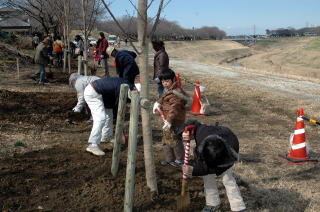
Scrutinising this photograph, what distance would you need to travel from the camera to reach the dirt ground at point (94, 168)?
3541 mm

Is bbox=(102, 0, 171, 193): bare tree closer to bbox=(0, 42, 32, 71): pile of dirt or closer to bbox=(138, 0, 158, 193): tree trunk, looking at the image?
bbox=(138, 0, 158, 193): tree trunk

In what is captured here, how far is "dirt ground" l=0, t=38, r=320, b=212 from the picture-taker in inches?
139

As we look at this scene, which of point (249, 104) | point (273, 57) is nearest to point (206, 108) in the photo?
point (249, 104)

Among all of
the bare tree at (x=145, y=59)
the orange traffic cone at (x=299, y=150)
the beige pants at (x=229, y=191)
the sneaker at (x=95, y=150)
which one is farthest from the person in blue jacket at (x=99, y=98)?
the orange traffic cone at (x=299, y=150)

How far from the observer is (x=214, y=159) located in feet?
9.97

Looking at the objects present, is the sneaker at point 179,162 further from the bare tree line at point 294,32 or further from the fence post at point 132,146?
the bare tree line at point 294,32

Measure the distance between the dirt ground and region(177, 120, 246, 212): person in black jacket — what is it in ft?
0.99

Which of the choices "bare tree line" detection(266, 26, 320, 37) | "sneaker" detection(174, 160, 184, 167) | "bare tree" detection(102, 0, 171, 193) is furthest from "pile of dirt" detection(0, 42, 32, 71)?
"bare tree line" detection(266, 26, 320, 37)

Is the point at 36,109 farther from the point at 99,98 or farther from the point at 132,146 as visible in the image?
the point at 132,146

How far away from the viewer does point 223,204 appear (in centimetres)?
379

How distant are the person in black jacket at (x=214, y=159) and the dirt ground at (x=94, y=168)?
30cm

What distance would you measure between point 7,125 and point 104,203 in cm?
386

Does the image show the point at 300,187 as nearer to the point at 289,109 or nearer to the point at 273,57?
the point at 289,109

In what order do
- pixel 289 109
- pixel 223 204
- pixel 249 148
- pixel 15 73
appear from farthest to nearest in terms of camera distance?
1. pixel 15 73
2. pixel 289 109
3. pixel 249 148
4. pixel 223 204
